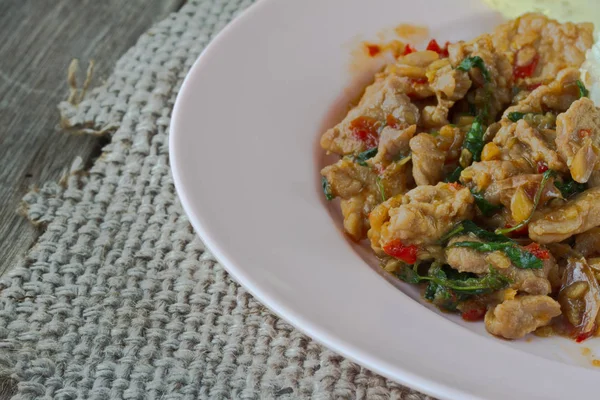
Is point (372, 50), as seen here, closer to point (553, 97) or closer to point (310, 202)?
point (553, 97)

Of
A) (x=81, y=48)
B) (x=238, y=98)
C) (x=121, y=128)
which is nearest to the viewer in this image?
(x=238, y=98)

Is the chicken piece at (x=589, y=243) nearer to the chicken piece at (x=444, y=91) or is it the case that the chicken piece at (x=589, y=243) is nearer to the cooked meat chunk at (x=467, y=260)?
the cooked meat chunk at (x=467, y=260)

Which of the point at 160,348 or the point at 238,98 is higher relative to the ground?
the point at 238,98

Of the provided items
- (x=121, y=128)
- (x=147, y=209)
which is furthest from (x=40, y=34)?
(x=147, y=209)

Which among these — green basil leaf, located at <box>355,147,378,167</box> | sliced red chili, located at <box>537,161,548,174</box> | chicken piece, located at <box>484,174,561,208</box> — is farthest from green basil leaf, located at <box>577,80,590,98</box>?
green basil leaf, located at <box>355,147,378,167</box>

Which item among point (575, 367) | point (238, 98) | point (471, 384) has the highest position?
point (238, 98)

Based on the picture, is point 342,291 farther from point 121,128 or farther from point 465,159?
point 121,128
